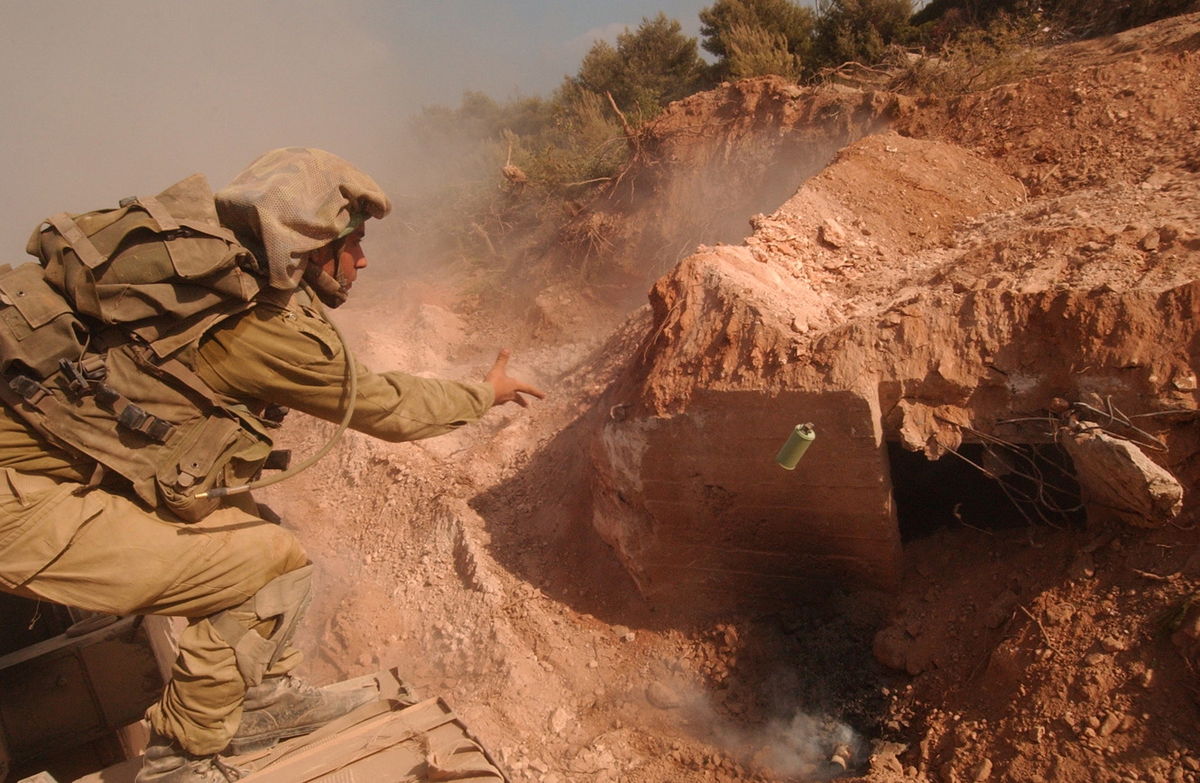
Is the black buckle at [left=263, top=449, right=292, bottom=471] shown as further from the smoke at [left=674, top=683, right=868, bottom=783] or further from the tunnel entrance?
the tunnel entrance

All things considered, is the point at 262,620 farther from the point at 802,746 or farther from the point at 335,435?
the point at 802,746

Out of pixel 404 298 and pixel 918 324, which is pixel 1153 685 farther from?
pixel 404 298

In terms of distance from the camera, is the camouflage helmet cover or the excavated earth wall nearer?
the camouflage helmet cover

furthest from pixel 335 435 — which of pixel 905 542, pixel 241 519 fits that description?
pixel 905 542

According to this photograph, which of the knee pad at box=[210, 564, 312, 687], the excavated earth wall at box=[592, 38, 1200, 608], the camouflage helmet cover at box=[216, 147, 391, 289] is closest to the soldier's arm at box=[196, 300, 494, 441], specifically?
the camouflage helmet cover at box=[216, 147, 391, 289]

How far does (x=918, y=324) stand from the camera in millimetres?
3133

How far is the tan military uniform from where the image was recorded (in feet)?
7.44

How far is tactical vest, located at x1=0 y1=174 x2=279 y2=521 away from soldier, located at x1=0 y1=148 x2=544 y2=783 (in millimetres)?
82

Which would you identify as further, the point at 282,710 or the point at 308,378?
the point at 282,710

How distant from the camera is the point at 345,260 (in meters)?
2.82

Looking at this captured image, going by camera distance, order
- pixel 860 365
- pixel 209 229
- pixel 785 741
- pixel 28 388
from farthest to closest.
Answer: pixel 785 741, pixel 860 365, pixel 209 229, pixel 28 388

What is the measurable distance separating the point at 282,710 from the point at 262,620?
38 centimetres

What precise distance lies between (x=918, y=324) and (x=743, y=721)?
6.11ft

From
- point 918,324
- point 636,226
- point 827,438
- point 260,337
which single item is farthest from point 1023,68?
point 260,337
